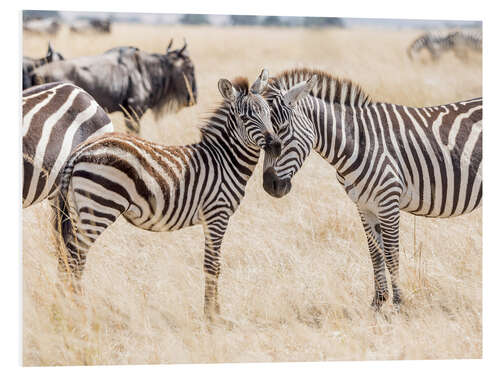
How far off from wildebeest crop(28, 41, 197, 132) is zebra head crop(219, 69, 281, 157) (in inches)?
49.0

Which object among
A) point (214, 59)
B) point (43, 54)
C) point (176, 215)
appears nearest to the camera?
point (176, 215)

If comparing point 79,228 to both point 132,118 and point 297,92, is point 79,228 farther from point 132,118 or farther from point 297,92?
point 132,118

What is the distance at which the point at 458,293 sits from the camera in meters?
5.46

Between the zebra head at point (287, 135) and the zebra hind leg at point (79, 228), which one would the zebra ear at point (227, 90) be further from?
the zebra hind leg at point (79, 228)

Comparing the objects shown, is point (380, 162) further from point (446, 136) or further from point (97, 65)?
point (97, 65)

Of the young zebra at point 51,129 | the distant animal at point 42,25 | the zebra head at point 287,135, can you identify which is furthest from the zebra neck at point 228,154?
the distant animal at point 42,25

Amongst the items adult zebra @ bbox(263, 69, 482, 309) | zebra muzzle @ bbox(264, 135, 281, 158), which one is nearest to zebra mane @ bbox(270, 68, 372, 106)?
adult zebra @ bbox(263, 69, 482, 309)

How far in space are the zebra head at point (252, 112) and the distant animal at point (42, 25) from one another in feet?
4.71

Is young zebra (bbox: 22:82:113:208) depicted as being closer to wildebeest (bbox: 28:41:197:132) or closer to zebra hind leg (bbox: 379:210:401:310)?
wildebeest (bbox: 28:41:197:132)

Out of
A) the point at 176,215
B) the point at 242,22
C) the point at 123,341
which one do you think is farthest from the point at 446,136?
the point at 123,341

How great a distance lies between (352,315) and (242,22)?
7.95 ft

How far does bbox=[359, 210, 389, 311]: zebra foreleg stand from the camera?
5.26 meters

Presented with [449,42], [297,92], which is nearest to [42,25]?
[297,92]

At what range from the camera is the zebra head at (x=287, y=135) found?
4801 mm
